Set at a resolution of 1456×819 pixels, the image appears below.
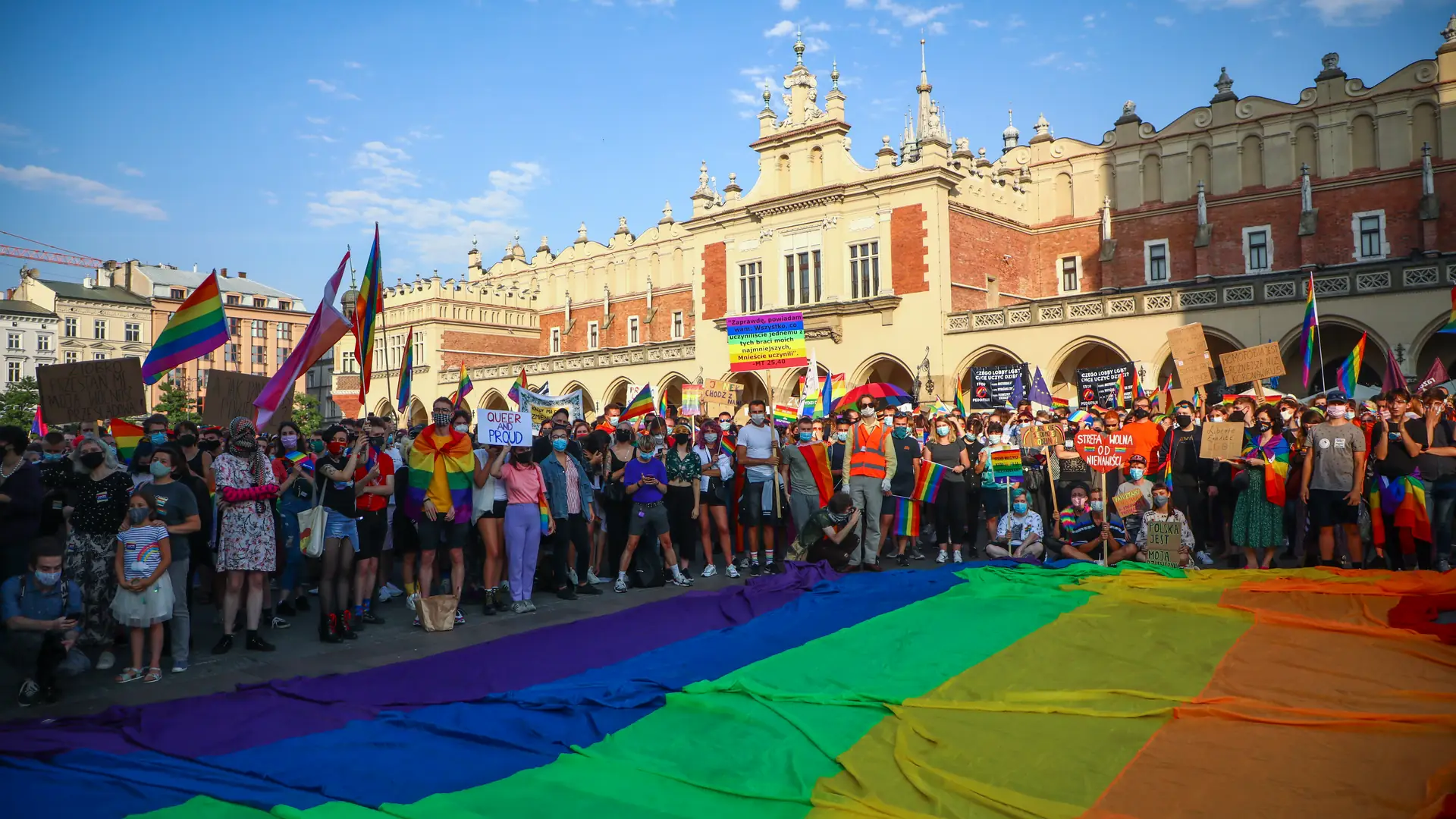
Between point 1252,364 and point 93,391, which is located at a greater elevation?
point 1252,364

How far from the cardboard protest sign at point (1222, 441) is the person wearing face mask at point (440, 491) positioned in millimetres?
8306

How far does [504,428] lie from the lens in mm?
9461

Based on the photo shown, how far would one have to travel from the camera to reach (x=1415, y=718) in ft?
16.4

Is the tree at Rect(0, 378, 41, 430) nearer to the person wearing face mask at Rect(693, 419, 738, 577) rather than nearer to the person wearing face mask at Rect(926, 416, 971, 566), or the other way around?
the person wearing face mask at Rect(693, 419, 738, 577)

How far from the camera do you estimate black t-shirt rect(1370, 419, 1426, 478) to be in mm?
10102

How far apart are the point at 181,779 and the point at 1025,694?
4644 mm

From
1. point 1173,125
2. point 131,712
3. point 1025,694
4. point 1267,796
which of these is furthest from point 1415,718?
point 1173,125

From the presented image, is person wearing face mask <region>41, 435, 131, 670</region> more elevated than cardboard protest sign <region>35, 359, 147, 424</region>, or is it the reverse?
cardboard protest sign <region>35, 359, 147, 424</region>

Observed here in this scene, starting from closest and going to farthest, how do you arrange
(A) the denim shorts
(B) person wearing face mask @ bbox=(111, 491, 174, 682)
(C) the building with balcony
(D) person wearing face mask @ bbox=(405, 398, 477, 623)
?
1. (B) person wearing face mask @ bbox=(111, 491, 174, 682)
2. (A) the denim shorts
3. (D) person wearing face mask @ bbox=(405, 398, 477, 623)
4. (C) the building with balcony

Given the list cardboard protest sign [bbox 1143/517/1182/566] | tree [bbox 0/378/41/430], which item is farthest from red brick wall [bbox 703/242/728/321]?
tree [bbox 0/378/41/430]

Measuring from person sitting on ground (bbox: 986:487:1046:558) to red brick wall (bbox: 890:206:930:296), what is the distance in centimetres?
1784

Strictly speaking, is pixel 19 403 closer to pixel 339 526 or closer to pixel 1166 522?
pixel 339 526

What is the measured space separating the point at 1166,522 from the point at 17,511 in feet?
36.4

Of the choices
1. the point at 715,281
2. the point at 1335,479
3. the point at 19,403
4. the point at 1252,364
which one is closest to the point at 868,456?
the point at 1335,479
